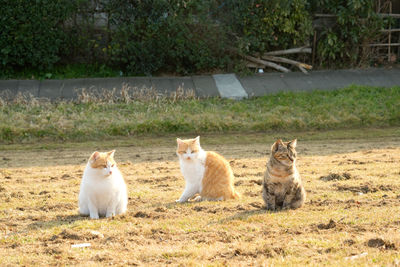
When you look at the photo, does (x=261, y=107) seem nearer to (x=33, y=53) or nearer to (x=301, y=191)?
(x=33, y=53)

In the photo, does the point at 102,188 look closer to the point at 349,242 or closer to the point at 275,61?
the point at 349,242

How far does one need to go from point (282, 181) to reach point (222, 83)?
10962 millimetres

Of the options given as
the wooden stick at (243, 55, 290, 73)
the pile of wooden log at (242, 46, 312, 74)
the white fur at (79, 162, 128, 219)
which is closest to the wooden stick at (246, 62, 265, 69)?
the pile of wooden log at (242, 46, 312, 74)

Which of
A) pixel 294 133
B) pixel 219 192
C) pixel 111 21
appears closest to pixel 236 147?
pixel 294 133

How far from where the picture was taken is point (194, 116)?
15.7 m

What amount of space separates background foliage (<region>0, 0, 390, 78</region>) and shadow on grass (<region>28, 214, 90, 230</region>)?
11.4m

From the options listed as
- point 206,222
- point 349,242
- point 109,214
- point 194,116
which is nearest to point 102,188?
point 109,214

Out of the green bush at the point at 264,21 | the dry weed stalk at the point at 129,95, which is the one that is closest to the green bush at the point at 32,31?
the dry weed stalk at the point at 129,95

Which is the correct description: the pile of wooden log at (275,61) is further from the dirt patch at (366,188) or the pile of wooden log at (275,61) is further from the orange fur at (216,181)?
the orange fur at (216,181)

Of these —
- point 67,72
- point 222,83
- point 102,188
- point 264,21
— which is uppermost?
point 264,21

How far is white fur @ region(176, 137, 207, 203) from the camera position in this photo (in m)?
8.44

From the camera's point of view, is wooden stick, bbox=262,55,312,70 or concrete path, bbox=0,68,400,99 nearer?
concrete path, bbox=0,68,400,99

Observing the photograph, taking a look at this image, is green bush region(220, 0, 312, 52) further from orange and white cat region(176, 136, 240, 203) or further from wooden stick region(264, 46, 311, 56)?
orange and white cat region(176, 136, 240, 203)

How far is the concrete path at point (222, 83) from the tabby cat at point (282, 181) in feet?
32.3
